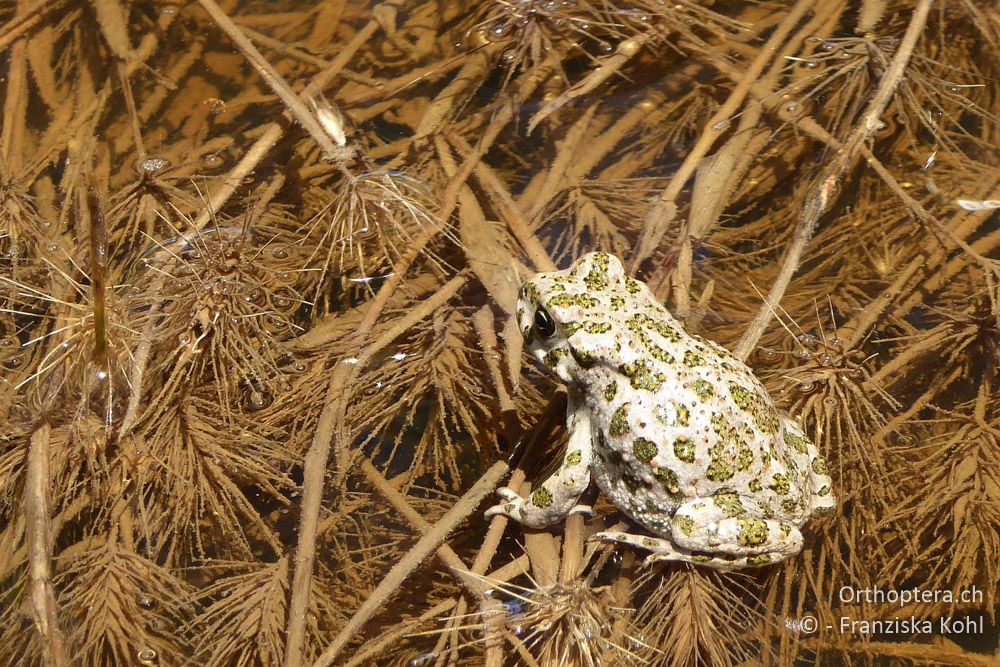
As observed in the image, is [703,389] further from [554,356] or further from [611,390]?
[554,356]

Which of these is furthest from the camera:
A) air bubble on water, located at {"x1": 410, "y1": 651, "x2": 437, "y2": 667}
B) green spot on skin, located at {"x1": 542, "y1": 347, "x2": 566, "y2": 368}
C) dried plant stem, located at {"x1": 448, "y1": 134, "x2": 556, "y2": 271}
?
dried plant stem, located at {"x1": 448, "y1": 134, "x2": 556, "y2": 271}

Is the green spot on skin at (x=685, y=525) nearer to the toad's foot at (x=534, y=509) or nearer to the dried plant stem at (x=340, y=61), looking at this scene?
the toad's foot at (x=534, y=509)

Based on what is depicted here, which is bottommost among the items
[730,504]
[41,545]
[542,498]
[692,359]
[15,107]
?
[41,545]

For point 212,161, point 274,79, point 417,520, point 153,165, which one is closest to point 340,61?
point 274,79

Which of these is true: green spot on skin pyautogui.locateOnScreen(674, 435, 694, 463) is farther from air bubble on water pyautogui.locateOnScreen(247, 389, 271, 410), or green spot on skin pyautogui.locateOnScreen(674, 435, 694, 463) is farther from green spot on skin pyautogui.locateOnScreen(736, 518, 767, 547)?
air bubble on water pyautogui.locateOnScreen(247, 389, 271, 410)

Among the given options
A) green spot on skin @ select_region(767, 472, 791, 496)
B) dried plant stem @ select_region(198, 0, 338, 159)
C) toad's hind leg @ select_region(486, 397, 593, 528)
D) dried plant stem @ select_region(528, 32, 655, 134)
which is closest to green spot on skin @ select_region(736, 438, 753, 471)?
green spot on skin @ select_region(767, 472, 791, 496)

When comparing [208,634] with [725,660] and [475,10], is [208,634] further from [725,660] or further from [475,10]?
[475,10]
